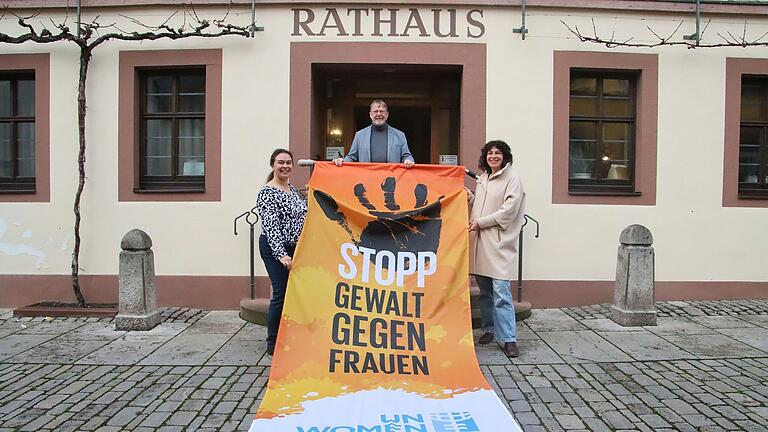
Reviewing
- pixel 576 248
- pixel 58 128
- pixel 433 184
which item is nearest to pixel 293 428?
pixel 433 184

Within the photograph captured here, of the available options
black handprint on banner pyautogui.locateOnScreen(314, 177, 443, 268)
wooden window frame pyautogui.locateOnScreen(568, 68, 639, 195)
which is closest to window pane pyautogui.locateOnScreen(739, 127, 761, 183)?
wooden window frame pyautogui.locateOnScreen(568, 68, 639, 195)

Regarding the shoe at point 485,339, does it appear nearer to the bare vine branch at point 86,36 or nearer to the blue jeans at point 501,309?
the blue jeans at point 501,309

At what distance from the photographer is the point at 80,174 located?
650 cm

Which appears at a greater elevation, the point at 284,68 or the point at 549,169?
the point at 284,68

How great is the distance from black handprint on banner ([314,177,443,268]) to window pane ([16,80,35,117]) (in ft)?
17.4

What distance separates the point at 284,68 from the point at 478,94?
2527 mm

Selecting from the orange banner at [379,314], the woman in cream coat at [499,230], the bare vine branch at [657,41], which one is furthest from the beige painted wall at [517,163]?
Result: the orange banner at [379,314]

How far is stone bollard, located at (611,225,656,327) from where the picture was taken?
5.76 meters

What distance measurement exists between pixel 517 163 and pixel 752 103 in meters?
3.59

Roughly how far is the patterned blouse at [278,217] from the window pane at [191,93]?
3124mm

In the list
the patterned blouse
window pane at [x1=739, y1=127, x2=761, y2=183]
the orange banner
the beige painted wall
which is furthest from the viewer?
window pane at [x1=739, y1=127, x2=761, y2=183]

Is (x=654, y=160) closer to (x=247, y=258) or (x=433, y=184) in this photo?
(x=433, y=184)

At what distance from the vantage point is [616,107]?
6.99 meters

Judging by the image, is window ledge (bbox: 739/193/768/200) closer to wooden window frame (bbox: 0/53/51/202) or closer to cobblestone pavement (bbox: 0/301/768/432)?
cobblestone pavement (bbox: 0/301/768/432)
